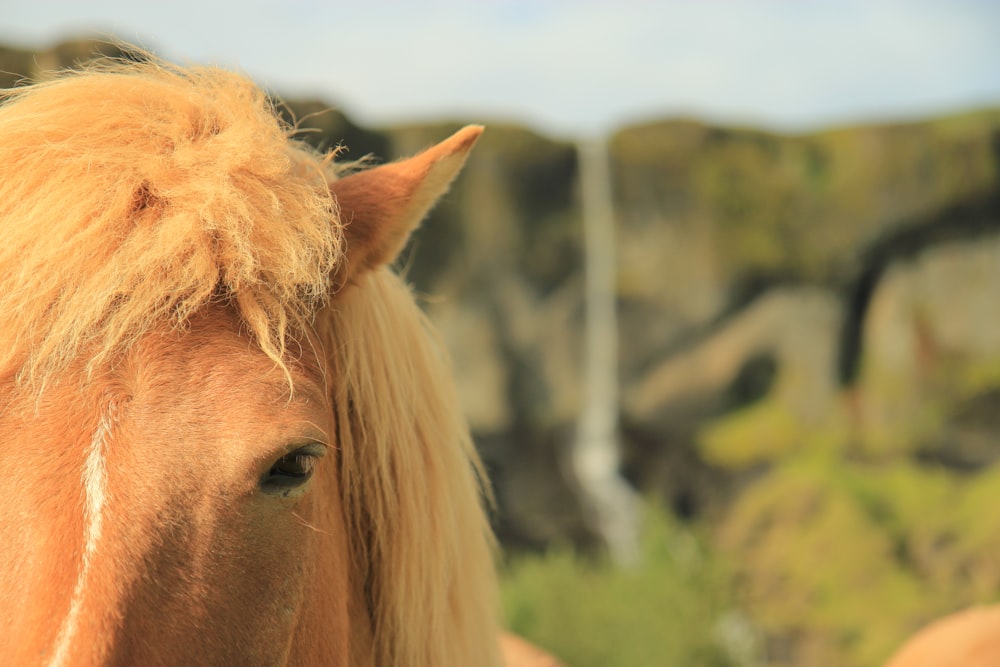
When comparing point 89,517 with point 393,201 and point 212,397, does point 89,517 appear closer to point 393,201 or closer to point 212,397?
point 212,397

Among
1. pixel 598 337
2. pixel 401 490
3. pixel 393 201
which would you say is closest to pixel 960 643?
pixel 401 490

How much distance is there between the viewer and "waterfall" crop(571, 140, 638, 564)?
11172mm

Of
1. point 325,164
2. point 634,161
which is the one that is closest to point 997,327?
point 634,161

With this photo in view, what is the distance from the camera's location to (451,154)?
129 centimetres

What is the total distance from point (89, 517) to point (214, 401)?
0.18 meters

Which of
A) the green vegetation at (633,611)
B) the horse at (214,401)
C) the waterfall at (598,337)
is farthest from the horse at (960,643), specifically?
the waterfall at (598,337)

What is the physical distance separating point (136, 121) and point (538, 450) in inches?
397

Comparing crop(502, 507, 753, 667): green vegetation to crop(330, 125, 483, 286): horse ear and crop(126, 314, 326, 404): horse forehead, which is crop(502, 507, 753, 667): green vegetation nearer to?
crop(330, 125, 483, 286): horse ear

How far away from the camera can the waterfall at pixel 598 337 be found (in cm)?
1117

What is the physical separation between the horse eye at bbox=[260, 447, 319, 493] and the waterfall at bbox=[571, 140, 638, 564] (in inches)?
397

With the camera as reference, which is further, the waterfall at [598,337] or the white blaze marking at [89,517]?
the waterfall at [598,337]

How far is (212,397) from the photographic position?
106 cm

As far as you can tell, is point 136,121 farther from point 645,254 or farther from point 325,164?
point 645,254

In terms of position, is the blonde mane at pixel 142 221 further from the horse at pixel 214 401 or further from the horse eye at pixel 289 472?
the horse eye at pixel 289 472
